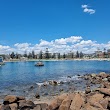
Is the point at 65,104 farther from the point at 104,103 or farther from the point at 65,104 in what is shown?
the point at 104,103

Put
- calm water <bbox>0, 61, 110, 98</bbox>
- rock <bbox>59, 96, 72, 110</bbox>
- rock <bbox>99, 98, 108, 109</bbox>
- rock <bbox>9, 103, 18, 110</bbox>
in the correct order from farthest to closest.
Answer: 1. calm water <bbox>0, 61, 110, 98</bbox>
2. rock <bbox>9, 103, 18, 110</bbox>
3. rock <bbox>59, 96, 72, 110</bbox>
4. rock <bbox>99, 98, 108, 109</bbox>

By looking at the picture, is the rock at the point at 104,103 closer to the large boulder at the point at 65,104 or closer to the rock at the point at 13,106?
the large boulder at the point at 65,104

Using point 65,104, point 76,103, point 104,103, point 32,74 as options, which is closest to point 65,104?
point 65,104

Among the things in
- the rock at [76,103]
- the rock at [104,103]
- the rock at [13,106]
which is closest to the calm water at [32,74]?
the rock at [13,106]

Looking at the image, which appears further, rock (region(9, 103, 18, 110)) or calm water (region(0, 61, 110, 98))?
calm water (region(0, 61, 110, 98))

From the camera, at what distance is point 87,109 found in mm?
18734

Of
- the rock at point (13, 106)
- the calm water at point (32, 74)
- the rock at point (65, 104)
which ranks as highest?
the rock at point (65, 104)

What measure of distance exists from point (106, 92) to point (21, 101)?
8.88 metres

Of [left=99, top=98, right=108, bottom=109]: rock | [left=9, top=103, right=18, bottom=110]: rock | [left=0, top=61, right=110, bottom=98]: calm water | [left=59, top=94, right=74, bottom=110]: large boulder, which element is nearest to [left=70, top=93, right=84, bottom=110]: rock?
[left=59, top=94, right=74, bottom=110]: large boulder

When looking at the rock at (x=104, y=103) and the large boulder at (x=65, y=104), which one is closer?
the rock at (x=104, y=103)

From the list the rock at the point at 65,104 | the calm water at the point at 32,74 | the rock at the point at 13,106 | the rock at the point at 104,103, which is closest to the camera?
the rock at the point at 104,103

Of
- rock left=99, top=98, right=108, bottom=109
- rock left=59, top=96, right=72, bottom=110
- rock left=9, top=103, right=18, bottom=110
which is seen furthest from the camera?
rock left=9, top=103, right=18, bottom=110

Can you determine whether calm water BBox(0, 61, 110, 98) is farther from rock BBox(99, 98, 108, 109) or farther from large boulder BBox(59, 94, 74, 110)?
rock BBox(99, 98, 108, 109)

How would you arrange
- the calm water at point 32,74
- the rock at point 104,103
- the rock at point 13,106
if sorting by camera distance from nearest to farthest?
the rock at point 104,103 → the rock at point 13,106 → the calm water at point 32,74
